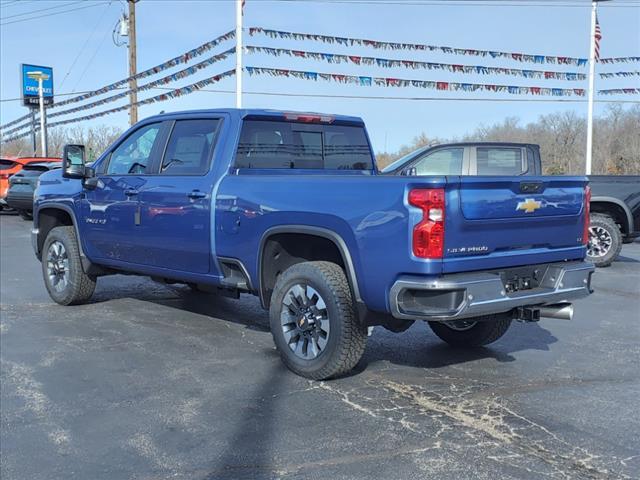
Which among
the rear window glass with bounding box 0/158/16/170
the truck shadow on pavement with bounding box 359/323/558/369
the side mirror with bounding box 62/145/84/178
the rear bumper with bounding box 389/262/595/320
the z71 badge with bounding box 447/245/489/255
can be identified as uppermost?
the rear window glass with bounding box 0/158/16/170

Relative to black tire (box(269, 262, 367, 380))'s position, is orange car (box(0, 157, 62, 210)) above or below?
above

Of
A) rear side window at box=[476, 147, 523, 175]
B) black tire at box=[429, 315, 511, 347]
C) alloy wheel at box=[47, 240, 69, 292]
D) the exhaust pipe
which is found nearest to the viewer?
the exhaust pipe

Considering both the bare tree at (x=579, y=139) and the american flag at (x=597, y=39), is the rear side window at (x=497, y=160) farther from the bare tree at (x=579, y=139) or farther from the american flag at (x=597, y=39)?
the bare tree at (x=579, y=139)

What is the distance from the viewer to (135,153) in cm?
639

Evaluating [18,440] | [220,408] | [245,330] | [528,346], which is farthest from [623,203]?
[18,440]

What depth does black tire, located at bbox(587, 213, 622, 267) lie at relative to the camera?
33.6 ft

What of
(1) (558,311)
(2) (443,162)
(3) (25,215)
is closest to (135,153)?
(1) (558,311)

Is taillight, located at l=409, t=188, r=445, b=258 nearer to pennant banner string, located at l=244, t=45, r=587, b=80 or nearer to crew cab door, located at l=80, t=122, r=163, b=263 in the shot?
crew cab door, located at l=80, t=122, r=163, b=263

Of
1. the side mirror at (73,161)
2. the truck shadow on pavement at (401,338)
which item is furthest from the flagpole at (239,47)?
the side mirror at (73,161)

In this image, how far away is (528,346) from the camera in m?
5.69

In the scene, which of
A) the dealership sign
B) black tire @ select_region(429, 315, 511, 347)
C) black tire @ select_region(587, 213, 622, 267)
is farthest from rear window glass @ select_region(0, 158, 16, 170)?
the dealership sign

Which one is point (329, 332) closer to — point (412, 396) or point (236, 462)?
point (412, 396)

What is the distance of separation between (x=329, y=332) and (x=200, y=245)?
1.55 m

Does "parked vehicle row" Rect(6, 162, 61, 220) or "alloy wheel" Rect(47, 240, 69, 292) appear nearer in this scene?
"alloy wheel" Rect(47, 240, 69, 292)
